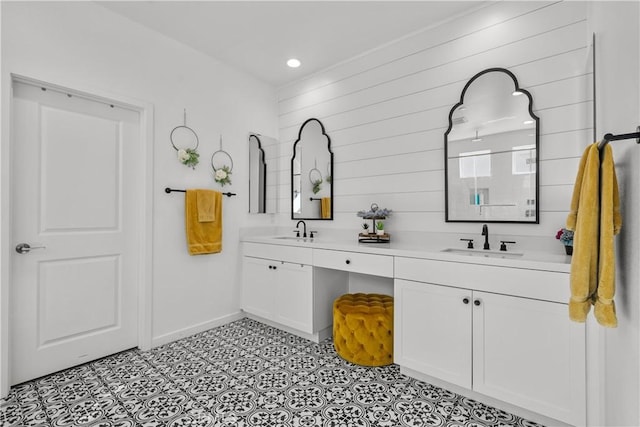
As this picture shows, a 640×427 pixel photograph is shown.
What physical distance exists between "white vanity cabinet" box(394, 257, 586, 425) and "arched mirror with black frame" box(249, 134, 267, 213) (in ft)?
6.26

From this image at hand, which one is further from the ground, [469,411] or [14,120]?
[14,120]

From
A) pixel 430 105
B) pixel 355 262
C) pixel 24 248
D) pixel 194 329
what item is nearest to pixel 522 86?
pixel 430 105

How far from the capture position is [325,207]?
3.37 m

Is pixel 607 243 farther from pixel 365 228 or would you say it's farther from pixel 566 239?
pixel 365 228

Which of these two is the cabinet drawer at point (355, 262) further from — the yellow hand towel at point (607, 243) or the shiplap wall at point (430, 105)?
the yellow hand towel at point (607, 243)

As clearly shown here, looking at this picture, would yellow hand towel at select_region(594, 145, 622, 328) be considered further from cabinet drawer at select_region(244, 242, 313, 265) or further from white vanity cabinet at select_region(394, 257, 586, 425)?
cabinet drawer at select_region(244, 242, 313, 265)

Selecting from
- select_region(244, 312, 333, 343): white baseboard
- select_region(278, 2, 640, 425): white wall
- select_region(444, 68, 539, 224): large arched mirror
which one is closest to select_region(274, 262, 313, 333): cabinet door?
select_region(244, 312, 333, 343): white baseboard

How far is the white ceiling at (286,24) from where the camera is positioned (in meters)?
2.44

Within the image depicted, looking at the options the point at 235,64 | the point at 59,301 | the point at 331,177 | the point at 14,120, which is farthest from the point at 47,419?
the point at 235,64

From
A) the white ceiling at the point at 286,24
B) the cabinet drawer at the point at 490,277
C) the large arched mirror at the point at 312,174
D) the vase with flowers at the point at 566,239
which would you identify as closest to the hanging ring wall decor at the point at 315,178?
the large arched mirror at the point at 312,174

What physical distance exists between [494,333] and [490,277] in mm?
313

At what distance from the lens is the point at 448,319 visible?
2.01 meters

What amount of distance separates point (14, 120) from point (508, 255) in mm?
3320

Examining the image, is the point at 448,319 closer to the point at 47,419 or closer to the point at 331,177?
the point at 331,177
